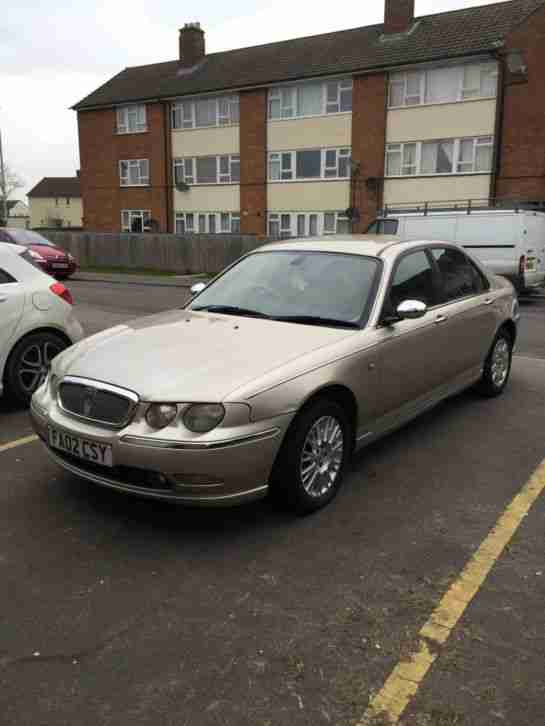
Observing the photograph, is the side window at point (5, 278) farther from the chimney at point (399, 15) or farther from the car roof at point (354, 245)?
the chimney at point (399, 15)

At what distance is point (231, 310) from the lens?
15.0ft

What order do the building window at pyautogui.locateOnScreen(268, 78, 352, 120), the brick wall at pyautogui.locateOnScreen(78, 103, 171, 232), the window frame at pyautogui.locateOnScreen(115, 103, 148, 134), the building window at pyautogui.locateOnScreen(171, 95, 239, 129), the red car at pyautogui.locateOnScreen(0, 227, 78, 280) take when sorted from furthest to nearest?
the window frame at pyautogui.locateOnScreen(115, 103, 148, 134)
the brick wall at pyautogui.locateOnScreen(78, 103, 171, 232)
the building window at pyautogui.locateOnScreen(171, 95, 239, 129)
the building window at pyautogui.locateOnScreen(268, 78, 352, 120)
the red car at pyautogui.locateOnScreen(0, 227, 78, 280)

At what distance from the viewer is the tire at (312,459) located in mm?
3520

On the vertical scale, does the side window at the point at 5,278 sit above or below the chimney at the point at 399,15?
below

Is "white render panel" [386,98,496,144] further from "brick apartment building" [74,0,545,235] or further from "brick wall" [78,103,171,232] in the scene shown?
"brick wall" [78,103,171,232]

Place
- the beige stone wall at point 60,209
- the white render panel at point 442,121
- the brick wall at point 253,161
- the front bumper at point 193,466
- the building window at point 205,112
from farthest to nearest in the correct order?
the beige stone wall at point 60,209
the building window at point 205,112
the brick wall at point 253,161
the white render panel at point 442,121
the front bumper at point 193,466

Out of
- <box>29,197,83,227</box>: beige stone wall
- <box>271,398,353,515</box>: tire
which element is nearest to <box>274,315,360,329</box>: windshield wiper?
<box>271,398,353,515</box>: tire

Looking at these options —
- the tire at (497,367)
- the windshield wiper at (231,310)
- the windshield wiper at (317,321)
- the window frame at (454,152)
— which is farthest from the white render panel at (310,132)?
the windshield wiper at (317,321)

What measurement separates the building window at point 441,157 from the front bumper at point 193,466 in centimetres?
2446

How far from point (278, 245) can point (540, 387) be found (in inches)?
130

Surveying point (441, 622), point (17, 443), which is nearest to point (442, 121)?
point (17, 443)

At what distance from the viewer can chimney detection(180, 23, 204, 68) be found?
33.8 meters

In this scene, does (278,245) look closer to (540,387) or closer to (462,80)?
(540,387)

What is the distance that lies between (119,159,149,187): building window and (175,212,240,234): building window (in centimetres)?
301
